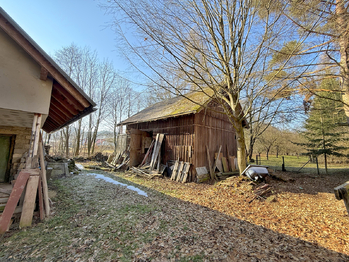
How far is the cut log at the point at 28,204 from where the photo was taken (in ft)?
11.5

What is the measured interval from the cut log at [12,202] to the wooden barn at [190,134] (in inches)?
286

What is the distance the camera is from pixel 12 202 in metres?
3.32

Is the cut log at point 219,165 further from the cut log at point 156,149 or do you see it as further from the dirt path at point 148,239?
the dirt path at point 148,239

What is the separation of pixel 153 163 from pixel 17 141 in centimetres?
682

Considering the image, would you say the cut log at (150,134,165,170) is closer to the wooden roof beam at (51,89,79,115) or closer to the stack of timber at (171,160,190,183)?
the stack of timber at (171,160,190,183)

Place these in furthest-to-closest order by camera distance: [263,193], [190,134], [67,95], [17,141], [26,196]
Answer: [190,134] → [263,193] → [17,141] → [67,95] → [26,196]

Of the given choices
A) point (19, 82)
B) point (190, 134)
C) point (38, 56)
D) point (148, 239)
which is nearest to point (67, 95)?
point (19, 82)

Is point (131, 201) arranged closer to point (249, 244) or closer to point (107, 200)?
point (107, 200)

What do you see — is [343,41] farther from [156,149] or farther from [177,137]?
[156,149]

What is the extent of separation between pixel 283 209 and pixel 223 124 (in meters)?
7.32

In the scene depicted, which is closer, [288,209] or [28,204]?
[28,204]

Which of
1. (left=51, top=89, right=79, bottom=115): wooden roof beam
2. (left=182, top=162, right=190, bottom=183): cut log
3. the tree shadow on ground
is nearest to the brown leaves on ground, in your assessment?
the tree shadow on ground

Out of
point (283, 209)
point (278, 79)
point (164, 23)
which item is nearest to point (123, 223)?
point (283, 209)

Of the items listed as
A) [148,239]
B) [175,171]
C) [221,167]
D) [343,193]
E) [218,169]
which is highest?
Answer: [343,193]
